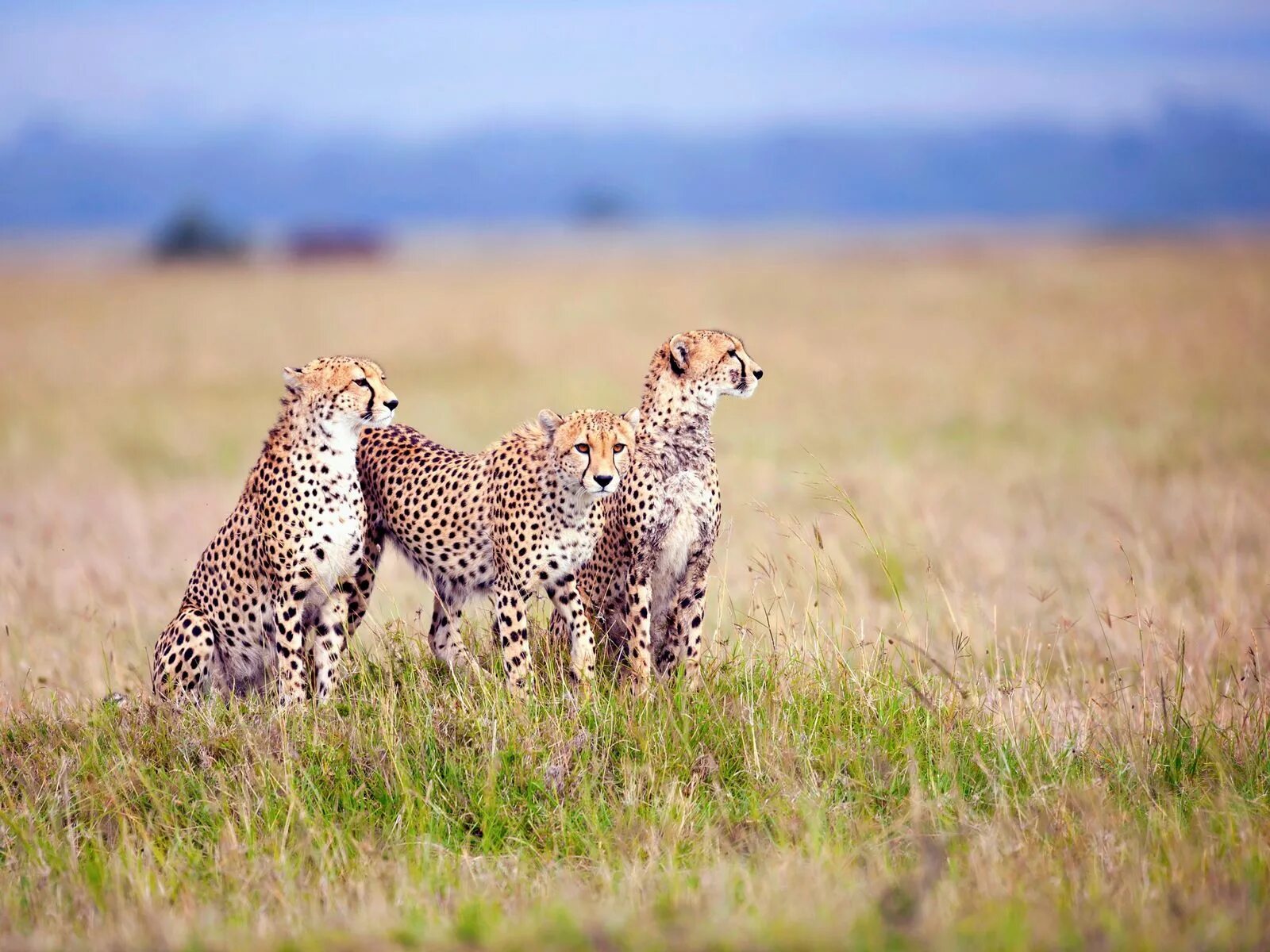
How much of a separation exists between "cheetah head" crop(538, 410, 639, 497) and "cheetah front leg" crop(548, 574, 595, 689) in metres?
0.30

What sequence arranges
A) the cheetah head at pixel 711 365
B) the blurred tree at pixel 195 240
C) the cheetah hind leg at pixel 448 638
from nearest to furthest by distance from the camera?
the cheetah head at pixel 711 365 < the cheetah hind leg at pixel 448 638 < the blurred tree at pixel 195 240

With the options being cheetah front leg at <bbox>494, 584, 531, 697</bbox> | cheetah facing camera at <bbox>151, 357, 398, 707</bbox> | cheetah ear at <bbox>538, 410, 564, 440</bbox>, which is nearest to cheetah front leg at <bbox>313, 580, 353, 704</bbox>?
cheetah facing camera at <bbox>151, 357, 398, 707</bbox>

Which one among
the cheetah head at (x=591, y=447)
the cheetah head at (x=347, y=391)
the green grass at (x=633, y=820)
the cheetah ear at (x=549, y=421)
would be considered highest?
the cheetah head at (x=347, y=391)

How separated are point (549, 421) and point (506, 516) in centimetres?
32

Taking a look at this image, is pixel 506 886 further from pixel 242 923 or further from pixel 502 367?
pixel 502 367

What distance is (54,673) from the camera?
5.56 metres

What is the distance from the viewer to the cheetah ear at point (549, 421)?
4.11 m

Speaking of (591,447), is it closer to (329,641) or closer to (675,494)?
(675,494)

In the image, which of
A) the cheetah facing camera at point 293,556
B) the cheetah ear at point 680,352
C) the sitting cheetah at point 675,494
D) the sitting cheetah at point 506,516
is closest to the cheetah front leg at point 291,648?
the cheetah facing camera at point 293,556

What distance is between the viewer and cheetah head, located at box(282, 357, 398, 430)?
159 inches

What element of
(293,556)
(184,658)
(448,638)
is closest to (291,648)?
(293,556)

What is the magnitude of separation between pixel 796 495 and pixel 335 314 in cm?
1705

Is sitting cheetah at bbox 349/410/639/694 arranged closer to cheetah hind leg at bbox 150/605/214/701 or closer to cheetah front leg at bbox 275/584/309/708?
cheetah front leg at bbox 275/584/309/708

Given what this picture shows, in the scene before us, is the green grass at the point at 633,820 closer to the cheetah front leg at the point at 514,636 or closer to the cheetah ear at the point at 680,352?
the cheetah front leg at the point at 514,636
